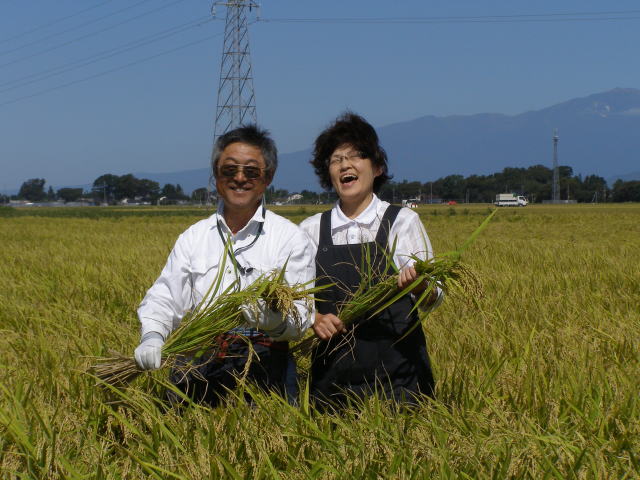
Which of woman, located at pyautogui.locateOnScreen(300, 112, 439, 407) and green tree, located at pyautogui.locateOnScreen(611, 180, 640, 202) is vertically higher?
green tree, located at pyautogui.locateOnScreen(611, 180, 640, 202)

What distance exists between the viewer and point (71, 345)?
3.09 meters

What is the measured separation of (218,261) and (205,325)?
0.26 m

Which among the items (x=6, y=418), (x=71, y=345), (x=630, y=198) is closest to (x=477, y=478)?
(x=6, y=418)

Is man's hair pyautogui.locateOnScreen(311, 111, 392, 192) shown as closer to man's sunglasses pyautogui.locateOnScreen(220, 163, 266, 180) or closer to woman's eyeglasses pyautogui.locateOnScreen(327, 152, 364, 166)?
woman's eyeglasses pyautogui.locateOnScreen(327, 152, 364, 166)

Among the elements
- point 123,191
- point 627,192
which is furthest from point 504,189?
point 123,191

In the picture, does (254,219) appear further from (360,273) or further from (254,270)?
(360,273)

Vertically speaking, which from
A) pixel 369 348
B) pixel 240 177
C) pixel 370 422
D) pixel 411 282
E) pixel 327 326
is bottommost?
pixel 370 422

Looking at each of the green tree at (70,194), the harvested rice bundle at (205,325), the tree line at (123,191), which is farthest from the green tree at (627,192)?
the green tree at (70,194)

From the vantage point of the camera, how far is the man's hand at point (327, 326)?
226 centimetres

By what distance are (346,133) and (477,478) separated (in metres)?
1.32

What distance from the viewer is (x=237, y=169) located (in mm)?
2381

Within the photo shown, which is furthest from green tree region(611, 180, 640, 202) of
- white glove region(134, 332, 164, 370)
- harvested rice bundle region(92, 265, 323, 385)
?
white glove region(134, 332, 164, 370)

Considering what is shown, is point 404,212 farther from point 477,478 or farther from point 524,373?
point 477,478

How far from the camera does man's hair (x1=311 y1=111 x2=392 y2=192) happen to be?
2.56m
